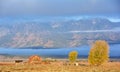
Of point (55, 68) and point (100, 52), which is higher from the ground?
point (100, 52)

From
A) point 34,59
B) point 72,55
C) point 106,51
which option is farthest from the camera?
point 72,55

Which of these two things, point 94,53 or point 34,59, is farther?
point 34,59

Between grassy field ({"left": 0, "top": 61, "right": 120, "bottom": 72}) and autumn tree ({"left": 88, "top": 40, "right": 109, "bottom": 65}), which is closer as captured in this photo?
grassy field ({"left": 0, "top": 61, "right": 120, "bottom": 72})

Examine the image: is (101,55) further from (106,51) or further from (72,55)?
(72,55)

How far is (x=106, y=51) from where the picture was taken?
12875 centimetres

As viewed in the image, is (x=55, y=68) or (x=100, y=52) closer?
(x=55, y=68)

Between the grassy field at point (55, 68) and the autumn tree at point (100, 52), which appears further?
the autumn tree at point (100, 52)

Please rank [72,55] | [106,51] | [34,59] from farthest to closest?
[72,55]
[34,59]
[106,51]

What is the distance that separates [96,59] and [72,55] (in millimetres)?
56703

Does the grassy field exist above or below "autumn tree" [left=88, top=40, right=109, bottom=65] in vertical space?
→ below

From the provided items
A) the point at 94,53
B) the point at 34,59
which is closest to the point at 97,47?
the point at 94,53

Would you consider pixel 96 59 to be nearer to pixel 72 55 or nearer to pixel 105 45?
pixel 105 45

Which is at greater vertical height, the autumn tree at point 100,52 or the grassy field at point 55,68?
the autumn tree at point 100,52

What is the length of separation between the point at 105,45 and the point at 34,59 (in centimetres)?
4798
